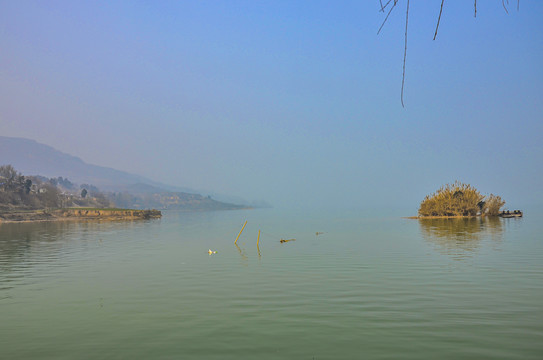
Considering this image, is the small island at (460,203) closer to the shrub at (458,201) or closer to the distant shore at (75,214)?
the shrub at (458,201)

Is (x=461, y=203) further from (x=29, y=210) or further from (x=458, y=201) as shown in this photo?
(x=29, y=210)

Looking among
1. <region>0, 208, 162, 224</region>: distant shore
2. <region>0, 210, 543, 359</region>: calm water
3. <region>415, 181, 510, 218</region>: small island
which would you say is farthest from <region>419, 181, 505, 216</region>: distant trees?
<region>0, 208, 162, 224</region>: distant shore

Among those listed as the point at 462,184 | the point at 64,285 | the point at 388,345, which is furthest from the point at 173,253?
the point at 462,184

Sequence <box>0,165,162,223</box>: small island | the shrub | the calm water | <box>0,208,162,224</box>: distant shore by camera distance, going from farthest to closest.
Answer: <box>0,208,162,224</box>: distant shore < <box>0,165,162,223</box>: small island < the shrub < the calm water

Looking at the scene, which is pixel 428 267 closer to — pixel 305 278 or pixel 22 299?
pixel 305 278

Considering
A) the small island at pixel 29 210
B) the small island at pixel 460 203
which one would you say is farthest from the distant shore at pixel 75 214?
the small island at pixel 460 203

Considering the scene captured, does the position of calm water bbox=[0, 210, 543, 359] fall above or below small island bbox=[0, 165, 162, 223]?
below

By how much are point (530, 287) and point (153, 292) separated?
22734 millimetres

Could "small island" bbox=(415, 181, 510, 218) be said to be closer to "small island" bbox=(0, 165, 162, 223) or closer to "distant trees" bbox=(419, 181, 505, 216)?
"distant trees" bbox=(419, 181, 505, 216)

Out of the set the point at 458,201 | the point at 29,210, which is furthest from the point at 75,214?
the point at 458,201

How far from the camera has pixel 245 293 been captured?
25.2 meters

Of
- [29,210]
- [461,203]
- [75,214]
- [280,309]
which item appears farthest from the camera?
[29,210]

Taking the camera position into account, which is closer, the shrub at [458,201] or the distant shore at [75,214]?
the shrub at [458,201]

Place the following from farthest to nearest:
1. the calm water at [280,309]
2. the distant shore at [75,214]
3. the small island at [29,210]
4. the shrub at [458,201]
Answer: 1. the distant shore at [75,214]
2. the small island at [29,210]
3. the shrub at [458,201]
4. the calm water at [280,309]
